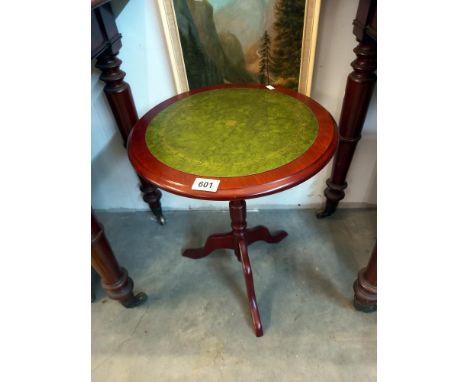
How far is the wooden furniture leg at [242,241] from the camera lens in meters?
1.02

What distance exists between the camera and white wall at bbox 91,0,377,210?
3.28 ft

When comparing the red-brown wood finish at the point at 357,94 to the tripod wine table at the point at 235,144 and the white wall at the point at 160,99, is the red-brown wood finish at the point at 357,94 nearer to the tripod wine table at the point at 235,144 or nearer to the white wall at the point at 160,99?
the white wall at the point at 160,99

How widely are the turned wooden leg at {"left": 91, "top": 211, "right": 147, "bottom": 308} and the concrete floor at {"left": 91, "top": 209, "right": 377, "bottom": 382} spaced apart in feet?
0.24

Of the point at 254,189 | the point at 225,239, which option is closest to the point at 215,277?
the point at 225,239

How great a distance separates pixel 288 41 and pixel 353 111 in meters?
0.30

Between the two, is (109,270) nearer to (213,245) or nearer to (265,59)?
(213,245)

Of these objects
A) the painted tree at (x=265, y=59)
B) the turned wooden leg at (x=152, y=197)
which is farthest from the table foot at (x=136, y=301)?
the painted tree at (x=265, y=59)

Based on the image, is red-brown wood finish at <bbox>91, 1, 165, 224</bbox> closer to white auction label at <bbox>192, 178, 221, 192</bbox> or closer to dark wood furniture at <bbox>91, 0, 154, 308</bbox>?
dark wood furniture at <bbox>91, 0, 154, 308</bbox>

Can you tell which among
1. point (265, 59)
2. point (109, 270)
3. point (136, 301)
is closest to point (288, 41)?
point (265, 59)

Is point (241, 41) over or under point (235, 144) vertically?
over

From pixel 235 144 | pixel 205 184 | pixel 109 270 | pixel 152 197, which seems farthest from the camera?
pixel 152 197

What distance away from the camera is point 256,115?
0.89 metres

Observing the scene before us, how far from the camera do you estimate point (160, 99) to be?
46.3 inches

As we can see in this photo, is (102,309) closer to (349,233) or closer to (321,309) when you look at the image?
(321,309)
